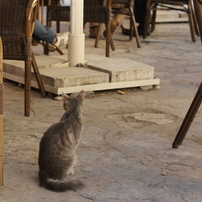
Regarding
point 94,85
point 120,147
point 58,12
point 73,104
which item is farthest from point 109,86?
point 73,104

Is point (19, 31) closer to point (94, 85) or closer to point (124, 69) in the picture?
point (94, 85)

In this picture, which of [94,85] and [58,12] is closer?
[94,85]

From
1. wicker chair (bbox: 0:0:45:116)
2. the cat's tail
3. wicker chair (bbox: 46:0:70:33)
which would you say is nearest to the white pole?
wicker chair (bbox: 0:0:45:116)

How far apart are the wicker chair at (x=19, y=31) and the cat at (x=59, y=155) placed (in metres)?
1.02

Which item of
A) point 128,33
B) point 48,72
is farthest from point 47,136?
point 128,33

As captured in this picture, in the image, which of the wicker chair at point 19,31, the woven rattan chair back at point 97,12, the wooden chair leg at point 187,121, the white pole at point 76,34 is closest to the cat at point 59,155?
the wooden chair leg at point 187,121

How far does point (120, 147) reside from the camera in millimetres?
2721

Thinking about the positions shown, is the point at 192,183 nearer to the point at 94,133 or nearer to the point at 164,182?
the point at 164,182

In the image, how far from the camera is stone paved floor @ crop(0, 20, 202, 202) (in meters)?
2.14

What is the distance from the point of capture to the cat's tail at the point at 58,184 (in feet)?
6.98

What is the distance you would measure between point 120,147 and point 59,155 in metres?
0.62

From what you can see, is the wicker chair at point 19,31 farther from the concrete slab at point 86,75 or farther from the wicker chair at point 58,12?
the wicker chair at point 58,12

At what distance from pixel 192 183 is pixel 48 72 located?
1.95 m

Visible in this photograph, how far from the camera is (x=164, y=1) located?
642 centimetres
